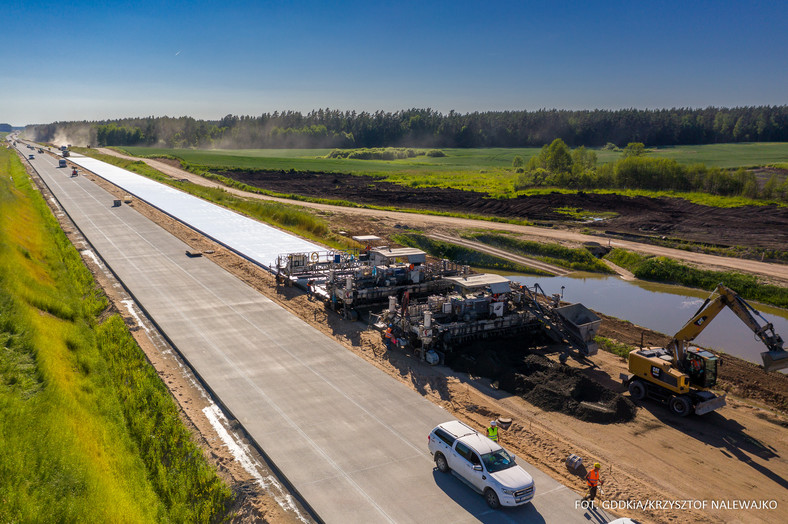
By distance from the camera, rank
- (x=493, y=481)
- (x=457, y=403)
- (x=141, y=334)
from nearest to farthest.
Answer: (x=493, y=481), (x=457, y=403), (x=141, y=334)

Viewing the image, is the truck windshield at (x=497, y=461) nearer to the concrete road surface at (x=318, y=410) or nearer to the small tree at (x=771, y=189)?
the concrete road surface at (x=318, y=410)

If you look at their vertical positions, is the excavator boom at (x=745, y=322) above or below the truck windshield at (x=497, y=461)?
above

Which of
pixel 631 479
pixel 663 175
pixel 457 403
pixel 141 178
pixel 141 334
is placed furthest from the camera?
pixel 141 178

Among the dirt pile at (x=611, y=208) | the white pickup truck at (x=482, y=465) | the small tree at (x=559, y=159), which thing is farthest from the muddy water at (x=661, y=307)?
the small tree at (x=559, y=159)

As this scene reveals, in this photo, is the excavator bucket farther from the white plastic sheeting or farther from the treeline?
the treeline

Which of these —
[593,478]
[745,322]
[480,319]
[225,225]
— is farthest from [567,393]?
[225,225]

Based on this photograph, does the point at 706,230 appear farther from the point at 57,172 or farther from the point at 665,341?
the point at 57,172

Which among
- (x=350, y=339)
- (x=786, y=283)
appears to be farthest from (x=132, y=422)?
(x=786, y=283)

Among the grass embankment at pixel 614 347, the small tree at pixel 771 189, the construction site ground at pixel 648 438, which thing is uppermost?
the small tree at pixel 771 189
